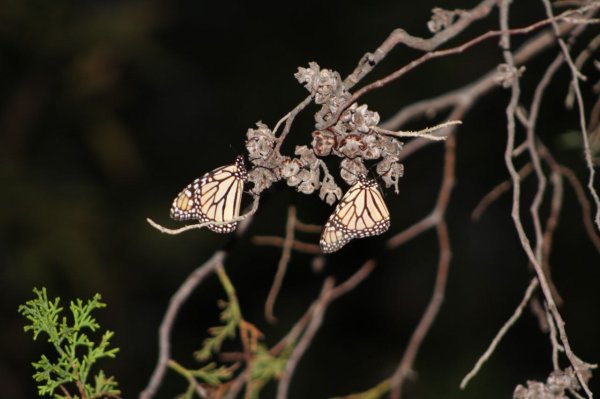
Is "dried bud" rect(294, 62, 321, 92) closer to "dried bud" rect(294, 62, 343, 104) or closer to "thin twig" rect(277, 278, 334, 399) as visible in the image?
"dried bud" rect(294, 62, 343, 104)

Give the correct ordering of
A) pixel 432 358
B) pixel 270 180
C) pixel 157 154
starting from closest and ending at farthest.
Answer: pixel 270 180 → pixel 432 358 → pixel 157 154

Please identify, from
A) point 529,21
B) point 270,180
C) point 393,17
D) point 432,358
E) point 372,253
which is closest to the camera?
point 270,180

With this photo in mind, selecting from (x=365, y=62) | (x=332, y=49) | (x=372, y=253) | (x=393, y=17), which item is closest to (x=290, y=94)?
(x=332, y=49)

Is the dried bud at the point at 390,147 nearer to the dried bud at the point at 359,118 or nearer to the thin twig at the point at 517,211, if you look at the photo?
the dried bud at the point at 359,118

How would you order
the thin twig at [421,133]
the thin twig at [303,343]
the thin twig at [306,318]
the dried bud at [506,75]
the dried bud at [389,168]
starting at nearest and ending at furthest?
the thin twig at [421,133]
the dried bud at [389,168]
the dried bud at [506,75]
the thin twig at [303,343]
the thin twig at [306,318]

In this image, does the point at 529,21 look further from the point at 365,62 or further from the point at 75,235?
the point at 365,62

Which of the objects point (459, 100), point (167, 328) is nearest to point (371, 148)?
point (167, 328)

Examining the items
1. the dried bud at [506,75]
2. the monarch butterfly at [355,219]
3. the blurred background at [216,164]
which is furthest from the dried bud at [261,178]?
the blurred background at [216,164]

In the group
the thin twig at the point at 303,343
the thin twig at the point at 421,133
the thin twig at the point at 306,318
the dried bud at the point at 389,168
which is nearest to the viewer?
the thin twig at the point at 421,133
